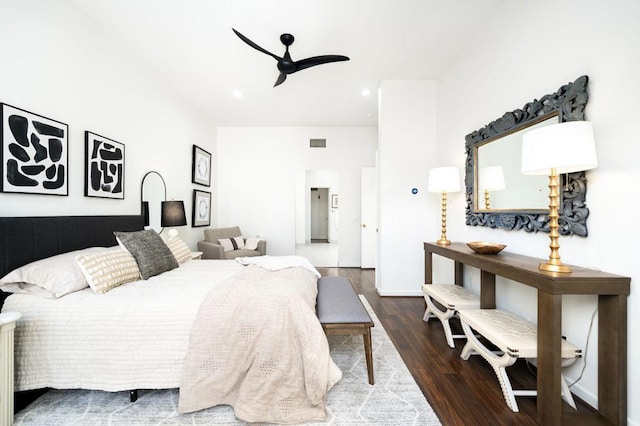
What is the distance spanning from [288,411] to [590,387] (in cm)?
180

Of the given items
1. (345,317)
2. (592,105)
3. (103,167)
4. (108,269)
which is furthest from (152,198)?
(592,105)

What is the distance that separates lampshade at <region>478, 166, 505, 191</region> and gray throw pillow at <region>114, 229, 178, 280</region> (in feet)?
10.3

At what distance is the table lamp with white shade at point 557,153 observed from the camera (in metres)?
1.33

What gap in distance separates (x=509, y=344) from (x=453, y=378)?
19.9 inches

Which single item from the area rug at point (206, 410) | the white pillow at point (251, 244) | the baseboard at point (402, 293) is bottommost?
the area rug at point (206, 410)

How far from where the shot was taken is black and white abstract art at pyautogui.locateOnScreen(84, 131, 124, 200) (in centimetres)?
228

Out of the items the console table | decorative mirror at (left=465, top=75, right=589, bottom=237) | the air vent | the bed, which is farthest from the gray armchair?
the console table

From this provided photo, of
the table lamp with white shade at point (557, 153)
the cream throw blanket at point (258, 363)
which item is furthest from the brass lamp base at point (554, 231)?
the cream throw blanket at point (258, 363)

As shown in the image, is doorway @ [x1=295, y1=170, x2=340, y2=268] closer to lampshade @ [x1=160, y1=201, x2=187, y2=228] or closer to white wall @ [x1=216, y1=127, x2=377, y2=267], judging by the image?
white wall @ [x1=216, y1=127, x2=377, y2=267]

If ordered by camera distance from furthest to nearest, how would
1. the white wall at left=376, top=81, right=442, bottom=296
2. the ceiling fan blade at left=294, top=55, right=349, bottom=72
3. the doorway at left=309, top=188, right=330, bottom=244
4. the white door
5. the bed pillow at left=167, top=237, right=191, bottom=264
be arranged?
the doorway at left=309, top=188, right=330, bottom=244 → the white door → the white wall at left=376, top=81, right=442, bottom=296 → the bed pillow at left=167, top=237, right=191, bottom=264 → the ceiling fan blade at left=294, top=55, right=349, bottom=72

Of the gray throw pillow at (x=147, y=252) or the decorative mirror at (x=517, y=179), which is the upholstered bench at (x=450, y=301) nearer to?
the decorative mirror at (x=517, y=179)

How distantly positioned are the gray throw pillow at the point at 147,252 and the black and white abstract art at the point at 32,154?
23.8 inches

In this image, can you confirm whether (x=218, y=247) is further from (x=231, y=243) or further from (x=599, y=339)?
(x=599, y=339)

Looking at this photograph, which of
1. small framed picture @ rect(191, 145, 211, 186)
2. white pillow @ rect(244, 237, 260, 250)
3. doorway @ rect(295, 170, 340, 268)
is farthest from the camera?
doorway @ rect(295, 170, 340, 268)
